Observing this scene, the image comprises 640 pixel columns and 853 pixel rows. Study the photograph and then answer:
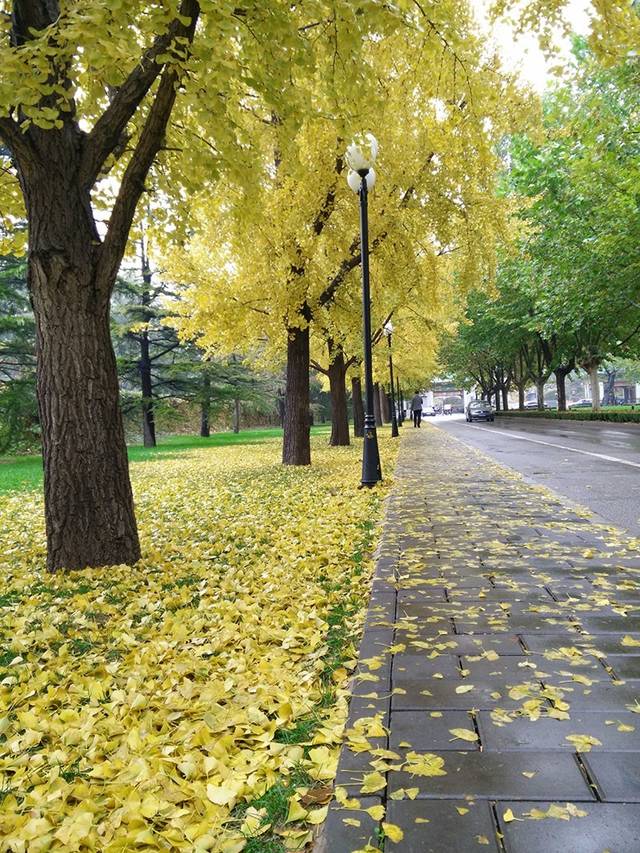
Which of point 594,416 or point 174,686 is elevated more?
point 594,416

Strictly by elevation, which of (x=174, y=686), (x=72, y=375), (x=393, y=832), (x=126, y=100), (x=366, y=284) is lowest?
(x=174, y=686)

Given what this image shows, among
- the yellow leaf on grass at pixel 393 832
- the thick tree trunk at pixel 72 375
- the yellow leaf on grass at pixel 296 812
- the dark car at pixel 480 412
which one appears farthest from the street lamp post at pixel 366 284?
the dark car at pixel 480 412

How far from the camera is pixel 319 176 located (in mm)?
11383

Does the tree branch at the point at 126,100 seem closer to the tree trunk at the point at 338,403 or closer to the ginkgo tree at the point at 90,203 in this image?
the ginkgo tree at the point at 90,203

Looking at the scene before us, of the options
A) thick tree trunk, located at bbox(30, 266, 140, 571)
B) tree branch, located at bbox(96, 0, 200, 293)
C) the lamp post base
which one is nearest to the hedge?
the lamp post base

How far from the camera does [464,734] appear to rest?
237 cm

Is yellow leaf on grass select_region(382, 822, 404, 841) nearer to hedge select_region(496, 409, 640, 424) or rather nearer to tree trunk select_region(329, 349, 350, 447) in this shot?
tree trunk select_region(329, 349, 350, 447)

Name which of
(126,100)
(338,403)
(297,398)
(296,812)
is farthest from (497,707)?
(338,403)

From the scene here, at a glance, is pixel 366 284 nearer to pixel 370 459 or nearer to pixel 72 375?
pixel 370 459

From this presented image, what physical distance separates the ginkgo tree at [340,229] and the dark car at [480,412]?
33334mm

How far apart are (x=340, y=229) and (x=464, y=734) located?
1115 cm

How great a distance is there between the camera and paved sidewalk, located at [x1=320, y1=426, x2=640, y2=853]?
73.1 inches

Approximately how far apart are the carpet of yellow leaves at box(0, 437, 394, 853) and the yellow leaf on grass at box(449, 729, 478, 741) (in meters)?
0.47

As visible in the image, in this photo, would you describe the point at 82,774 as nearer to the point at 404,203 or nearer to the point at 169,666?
the point at 169,666
